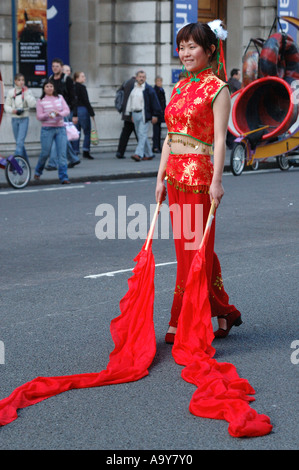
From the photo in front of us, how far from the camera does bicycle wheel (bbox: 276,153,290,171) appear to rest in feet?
61.6

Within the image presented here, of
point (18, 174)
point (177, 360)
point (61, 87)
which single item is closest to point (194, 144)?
point (177, 360)

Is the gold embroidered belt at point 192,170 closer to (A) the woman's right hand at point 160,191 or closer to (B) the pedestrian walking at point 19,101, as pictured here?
(A) the woman's right hand at point 160,191

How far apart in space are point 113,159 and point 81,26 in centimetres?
404

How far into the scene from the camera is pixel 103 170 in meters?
17.9

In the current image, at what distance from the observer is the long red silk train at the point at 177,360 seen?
4410mm

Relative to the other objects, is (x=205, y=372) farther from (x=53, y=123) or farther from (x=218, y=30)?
(x=53, y=123)

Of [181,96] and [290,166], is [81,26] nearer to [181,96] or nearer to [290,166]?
[290,166]

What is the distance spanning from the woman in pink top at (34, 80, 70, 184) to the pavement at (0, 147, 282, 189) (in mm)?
462

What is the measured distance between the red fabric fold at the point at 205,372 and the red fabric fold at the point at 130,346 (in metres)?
0.19

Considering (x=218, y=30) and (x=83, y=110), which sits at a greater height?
(x=218, y=30)

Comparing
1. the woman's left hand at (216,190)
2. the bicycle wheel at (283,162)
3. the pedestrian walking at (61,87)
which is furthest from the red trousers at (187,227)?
the bicycle wheel at (283,162)

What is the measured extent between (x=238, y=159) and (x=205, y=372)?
12.9 m

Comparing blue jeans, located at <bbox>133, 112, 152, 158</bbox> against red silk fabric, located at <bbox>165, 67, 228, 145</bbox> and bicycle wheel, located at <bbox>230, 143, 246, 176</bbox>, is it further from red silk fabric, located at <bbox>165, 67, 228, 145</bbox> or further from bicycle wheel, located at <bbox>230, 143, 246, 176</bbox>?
red silk fabric, located at <bbox>165, 67, 228, 145</bbox>
